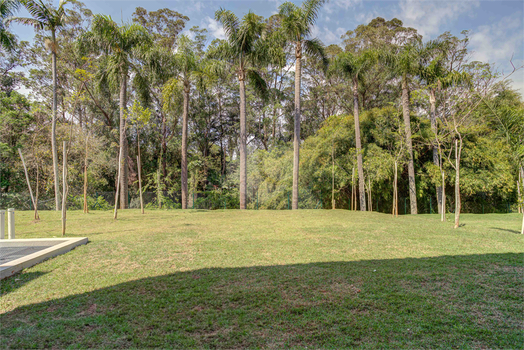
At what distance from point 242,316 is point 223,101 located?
82.8 feet

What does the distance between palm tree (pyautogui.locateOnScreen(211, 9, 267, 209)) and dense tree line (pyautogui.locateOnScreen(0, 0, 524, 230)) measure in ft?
0.19

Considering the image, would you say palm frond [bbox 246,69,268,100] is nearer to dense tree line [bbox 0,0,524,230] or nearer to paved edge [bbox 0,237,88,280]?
dense tree line [bbox 0,0,524,230]

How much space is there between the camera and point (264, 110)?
2467 centimetres

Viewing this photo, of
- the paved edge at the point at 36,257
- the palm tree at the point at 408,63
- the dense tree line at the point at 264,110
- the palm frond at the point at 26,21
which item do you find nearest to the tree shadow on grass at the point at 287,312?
the paved edge at the point at 36,257

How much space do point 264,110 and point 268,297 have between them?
22660 mm

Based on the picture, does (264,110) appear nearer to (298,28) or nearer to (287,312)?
(298,28)

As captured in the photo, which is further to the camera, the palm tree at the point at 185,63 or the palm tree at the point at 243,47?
the palm tree at the point at 185,63

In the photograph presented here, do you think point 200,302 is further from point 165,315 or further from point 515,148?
point 515,148

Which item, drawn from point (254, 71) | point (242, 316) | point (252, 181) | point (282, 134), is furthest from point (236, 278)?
point (282, 134)

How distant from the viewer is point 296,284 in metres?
3.57

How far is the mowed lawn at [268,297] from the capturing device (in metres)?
2.36

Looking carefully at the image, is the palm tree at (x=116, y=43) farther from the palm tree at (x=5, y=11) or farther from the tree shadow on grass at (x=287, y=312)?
the tree shadow on grass at (x=287, y=312)

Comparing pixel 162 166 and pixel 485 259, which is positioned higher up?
pixel 162 166

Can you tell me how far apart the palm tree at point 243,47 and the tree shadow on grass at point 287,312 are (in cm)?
1263
